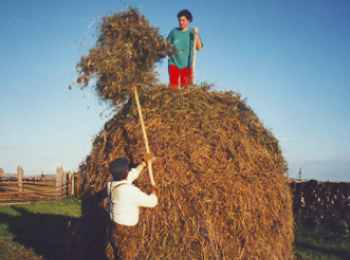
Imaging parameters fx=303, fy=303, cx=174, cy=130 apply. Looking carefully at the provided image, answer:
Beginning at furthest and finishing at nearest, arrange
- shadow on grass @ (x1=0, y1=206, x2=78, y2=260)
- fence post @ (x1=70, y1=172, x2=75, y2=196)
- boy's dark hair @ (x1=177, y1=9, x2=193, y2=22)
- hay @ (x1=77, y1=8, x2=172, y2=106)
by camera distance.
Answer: fence post @ (x1=70, y1=172, x2=75, y2=196)
shadow on grass @ (x1=0, y1=206, x2=78, y2=260)
boy's dark hair @ (x1=177, y1=9, x2=193, y2=22)
hay @ (x1=77, y1=8, x2=172, y2=106)

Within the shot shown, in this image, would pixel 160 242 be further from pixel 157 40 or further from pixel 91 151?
pixel 157 40

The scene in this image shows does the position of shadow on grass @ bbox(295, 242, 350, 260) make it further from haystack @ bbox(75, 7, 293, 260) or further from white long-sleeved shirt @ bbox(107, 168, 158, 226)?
white long-sleeved shirt @ bbox(107, 168, 158, 226)

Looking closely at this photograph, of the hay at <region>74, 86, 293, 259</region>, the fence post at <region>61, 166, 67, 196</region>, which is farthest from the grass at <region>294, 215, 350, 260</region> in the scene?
the fence post at <region>61, 166, 67, 196</region>

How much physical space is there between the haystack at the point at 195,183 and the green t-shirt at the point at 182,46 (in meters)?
1.42

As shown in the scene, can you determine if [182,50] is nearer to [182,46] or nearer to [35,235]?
[182,46]

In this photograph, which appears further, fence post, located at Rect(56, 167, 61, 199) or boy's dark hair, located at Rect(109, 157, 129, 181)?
fence post, located at Rect(56, 167, 61, 199)

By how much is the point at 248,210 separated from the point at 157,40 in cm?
329

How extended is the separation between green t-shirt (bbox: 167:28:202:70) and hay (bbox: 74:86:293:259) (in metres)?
1.43

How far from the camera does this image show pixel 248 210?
186 inches

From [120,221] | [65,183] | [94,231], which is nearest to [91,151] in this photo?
[94,231]

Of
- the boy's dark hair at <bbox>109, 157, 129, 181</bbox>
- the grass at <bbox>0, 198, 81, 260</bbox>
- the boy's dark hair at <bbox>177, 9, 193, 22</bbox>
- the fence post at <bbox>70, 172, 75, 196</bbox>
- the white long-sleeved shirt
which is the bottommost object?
the grass at <bbox>0, 198, 81, 260</bbox>

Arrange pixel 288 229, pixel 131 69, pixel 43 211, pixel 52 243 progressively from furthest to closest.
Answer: pixel 43 211
pixel 52 243
pixel 288 229
pixel 131 69

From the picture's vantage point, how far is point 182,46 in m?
6.87

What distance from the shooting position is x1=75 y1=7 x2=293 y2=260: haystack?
4.48 metres
